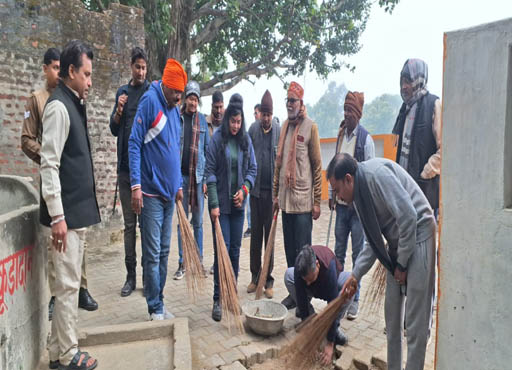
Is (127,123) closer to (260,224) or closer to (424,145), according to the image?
(260,224)

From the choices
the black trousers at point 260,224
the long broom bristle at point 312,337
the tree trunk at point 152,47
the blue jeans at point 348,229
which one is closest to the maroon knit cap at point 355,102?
A: the blue jeans at point 348,229

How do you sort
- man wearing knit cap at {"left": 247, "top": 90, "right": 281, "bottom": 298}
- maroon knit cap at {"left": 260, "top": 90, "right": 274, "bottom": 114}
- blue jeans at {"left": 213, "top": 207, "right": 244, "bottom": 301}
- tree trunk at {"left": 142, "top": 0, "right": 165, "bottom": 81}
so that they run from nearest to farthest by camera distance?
1. blue jeans at {"left": 213, "top": 207, "right": 244, "bottom": 301}
2. maroon knit cap at {"left": 260, "top": 90, "right": 274, "bottom": 114}
3. man wearing knit cap at {"left": 247, "top": 90, "right": 281, "bottom": 298}
4. tree trunk at {"left": 142, "top": 0, "right": 165, "bottom": 81}

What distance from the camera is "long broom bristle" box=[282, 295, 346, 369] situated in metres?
2.58

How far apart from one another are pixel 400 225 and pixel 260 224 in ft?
6.99

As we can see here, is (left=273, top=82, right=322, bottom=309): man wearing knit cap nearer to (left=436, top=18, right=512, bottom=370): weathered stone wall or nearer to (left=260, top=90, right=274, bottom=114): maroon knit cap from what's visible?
(left=260, top=90, right=274, bottom=114): maroon knit cap

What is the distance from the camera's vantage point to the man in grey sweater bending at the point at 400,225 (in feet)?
6.93

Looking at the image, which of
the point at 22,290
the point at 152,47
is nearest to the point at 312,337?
the point at 22,290

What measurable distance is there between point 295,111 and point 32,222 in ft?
8.23

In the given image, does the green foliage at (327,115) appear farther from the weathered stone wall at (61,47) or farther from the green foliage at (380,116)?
the weathered stone wall at (61,47)

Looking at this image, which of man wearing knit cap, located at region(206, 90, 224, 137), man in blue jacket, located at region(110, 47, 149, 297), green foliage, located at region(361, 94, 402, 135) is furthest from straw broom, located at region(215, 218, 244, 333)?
green foliage, located at region(361, 94, 402, 135)

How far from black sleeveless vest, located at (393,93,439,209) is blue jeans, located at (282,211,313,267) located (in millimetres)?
1117

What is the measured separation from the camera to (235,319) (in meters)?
3.19

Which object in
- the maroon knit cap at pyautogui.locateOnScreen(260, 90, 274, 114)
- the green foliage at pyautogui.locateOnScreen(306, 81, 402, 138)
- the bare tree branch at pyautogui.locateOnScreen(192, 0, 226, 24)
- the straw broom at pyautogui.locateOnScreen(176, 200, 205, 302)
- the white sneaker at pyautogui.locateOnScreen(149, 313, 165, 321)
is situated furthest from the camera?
the green foliage at pyautogui.locateOnScreen(306, 81, 402, 138)

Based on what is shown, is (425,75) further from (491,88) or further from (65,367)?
(65,367)
